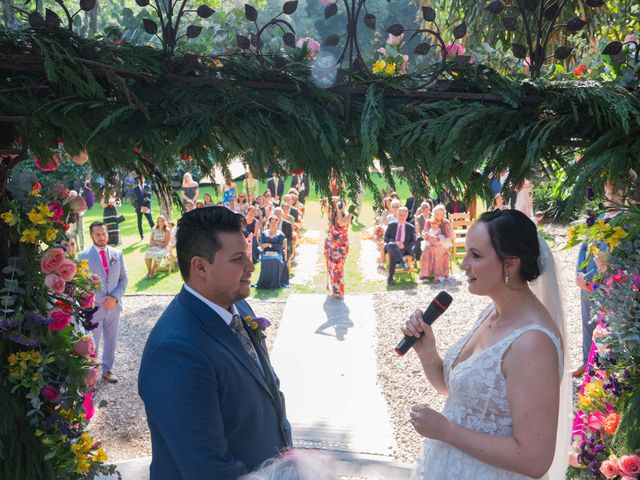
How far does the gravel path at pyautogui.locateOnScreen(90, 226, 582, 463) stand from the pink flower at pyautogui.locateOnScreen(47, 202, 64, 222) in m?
2.70

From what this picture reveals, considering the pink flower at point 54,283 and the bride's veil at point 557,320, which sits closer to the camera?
the bride's veil at point 557,320

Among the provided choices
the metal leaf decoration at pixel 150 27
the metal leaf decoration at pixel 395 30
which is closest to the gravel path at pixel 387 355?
the metal leaf decoration at pixel 395 30

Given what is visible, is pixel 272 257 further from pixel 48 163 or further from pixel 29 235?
pixel 48 163

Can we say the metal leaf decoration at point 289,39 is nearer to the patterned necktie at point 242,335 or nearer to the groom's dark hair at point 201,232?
the groom's dark hair at point 201,232

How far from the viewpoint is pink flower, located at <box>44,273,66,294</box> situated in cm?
312

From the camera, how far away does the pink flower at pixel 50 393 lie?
3053 mm

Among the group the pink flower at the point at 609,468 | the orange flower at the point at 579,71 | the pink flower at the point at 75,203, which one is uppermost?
the orange flower at the point at 579,71

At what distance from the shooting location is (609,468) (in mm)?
3160

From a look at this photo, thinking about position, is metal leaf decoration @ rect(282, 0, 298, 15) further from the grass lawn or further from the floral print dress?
the floral print dress

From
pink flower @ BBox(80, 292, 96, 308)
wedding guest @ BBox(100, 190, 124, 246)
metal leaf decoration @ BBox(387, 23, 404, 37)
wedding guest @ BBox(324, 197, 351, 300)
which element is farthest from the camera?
wedding guest @ BBox(100, 190, 124, 246)

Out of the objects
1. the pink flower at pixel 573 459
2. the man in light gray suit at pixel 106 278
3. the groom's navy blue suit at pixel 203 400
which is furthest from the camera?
the man in light gray suit at pixel 106 278

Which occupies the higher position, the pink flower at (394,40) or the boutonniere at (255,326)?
the pink flower at (394,40)

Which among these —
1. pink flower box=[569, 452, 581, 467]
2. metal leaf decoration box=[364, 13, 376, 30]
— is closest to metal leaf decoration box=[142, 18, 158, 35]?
metal leaf decoration box=[364, 13, 376, 30]

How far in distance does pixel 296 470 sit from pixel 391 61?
1.89 metres
